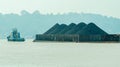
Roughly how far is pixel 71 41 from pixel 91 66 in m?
143

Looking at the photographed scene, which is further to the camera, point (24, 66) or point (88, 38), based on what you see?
point (88, 38)

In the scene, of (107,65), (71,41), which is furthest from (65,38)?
(107,65)

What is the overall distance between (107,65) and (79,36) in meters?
137

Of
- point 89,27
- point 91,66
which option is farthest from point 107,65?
point 89,27

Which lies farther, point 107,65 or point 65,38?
point 65,38

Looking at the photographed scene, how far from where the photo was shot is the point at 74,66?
51.5 m

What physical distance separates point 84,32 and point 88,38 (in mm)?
5188

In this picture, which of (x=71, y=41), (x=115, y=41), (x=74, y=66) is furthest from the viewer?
(x=71, y=41)

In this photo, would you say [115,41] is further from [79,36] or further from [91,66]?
[91,66]

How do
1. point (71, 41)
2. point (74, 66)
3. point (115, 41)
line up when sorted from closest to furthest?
point (74, 66)
point (115, 41)
point (71, 41)

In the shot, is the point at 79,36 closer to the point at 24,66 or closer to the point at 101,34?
the point at 101,34

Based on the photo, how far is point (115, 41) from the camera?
18225 cm

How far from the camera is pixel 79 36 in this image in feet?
622

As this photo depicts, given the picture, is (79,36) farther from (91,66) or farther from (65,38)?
(91,66)
